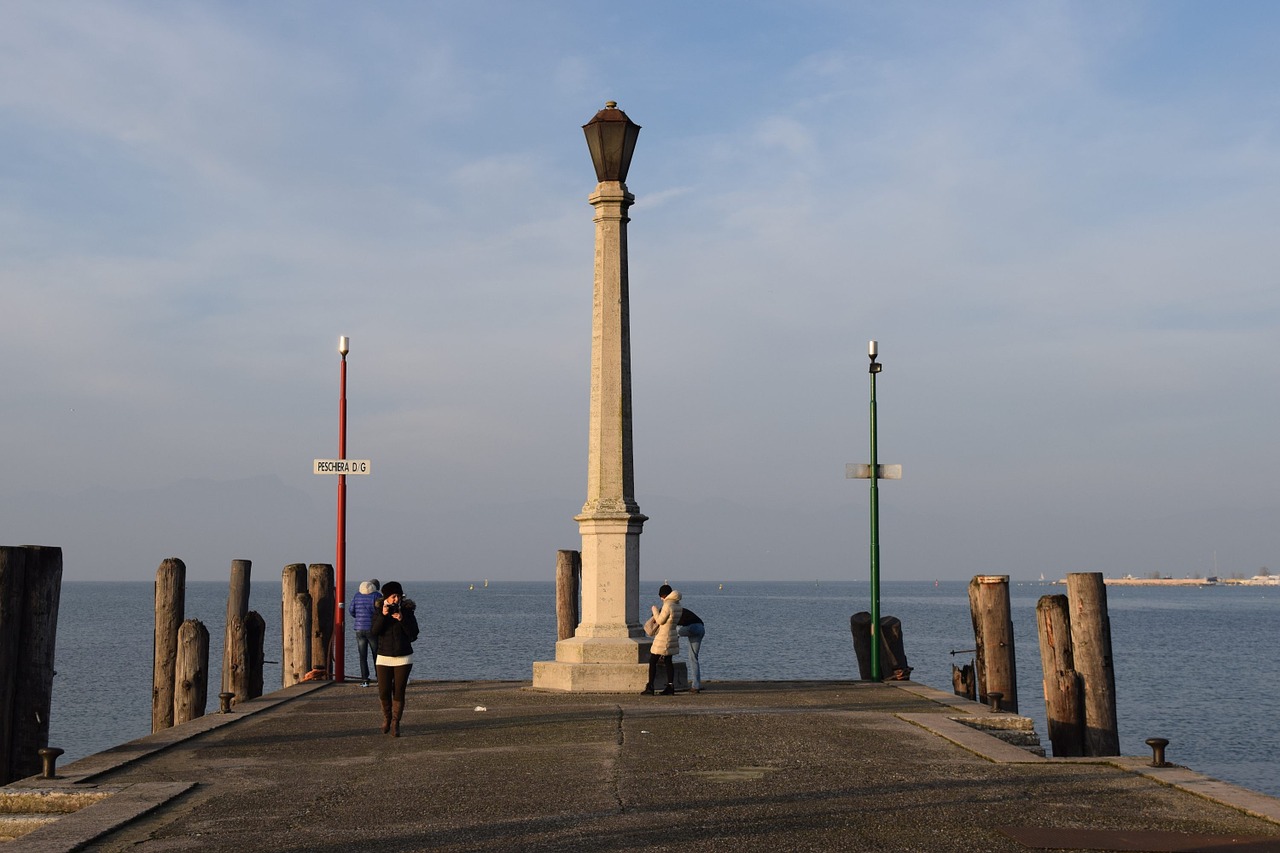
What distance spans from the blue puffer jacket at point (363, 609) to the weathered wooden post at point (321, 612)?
1315mm

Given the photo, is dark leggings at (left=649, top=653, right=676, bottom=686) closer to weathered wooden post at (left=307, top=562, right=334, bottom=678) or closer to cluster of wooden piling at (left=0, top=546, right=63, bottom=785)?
weathered wooden post at (left=307, top=562, right=334, bottom=678)

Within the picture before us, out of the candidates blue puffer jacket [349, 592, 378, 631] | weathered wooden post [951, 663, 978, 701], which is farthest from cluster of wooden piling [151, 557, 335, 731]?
weathered wooden post [951, 663, 978, 701]

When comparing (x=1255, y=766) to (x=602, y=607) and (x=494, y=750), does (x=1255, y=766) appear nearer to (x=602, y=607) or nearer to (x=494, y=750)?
(x=602, y=607)

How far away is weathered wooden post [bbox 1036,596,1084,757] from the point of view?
626 inches

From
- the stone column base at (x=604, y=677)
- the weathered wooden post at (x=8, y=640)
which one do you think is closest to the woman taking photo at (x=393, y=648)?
the weathered wooden post at (x=8, y=640)

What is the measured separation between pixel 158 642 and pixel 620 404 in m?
7.94

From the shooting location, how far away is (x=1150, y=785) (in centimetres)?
1006

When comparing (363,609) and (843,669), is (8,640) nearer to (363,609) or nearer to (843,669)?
(363,609)

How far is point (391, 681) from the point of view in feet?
43.2

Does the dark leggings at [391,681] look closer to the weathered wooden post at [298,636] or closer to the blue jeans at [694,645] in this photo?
the blue jeans at [694,645]

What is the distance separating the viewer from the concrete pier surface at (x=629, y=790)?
8141mm

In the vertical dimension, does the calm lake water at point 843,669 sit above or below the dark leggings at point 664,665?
below

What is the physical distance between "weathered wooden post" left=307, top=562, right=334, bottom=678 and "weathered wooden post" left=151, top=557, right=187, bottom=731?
2.05 m

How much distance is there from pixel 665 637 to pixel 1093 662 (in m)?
5.19
